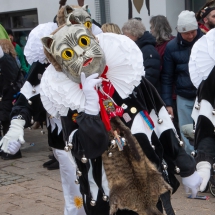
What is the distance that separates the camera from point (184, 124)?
6.29 meters

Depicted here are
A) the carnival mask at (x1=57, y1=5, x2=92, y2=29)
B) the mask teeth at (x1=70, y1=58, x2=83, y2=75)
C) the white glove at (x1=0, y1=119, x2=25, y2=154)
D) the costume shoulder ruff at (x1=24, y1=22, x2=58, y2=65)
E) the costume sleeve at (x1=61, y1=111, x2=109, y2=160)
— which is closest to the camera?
the costume sleeve at (x1=61, y1=111, x2=109, y2=160)

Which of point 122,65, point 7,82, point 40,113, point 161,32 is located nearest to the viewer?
point 122,65

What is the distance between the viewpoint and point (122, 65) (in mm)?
3213

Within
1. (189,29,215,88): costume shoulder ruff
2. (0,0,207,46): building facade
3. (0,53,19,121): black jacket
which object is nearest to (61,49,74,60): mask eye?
(189,29,215,88): costume shoulder ruff

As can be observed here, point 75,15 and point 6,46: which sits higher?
point 75,15

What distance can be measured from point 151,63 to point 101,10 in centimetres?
358

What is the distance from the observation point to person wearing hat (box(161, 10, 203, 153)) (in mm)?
6023

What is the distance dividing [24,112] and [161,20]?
10.0ft

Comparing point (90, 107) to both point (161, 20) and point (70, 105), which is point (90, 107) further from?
point (161, 20)

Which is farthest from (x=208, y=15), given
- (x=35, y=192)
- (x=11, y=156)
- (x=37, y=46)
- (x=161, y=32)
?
(x=11, y=156)

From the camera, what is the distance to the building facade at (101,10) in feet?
28.9

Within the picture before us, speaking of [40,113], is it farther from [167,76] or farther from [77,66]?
[167,76]

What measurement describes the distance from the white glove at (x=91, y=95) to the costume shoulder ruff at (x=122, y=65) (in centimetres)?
21

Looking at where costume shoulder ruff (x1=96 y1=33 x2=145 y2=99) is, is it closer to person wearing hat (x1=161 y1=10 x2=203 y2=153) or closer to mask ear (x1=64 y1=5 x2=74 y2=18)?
mask ear (x1=64 y1=5 x2=74 y2=18)
